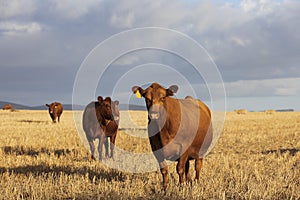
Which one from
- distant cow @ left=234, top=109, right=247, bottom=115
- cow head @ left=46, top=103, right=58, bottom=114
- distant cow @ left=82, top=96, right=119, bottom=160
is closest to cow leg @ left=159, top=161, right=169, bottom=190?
distant cow @ left=82, top=96, right=119, bottom=160

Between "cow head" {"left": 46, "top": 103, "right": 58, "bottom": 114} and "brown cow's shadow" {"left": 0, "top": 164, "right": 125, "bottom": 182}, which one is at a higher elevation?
"cow head" {"left": 46, "top": 103, "right": 58, "bottom": 114}

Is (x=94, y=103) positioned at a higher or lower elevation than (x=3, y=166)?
higher

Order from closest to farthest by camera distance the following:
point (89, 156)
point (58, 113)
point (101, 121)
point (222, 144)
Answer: point (89, 156) < point (101, 121) < point (222, 144) < point (58, 113)

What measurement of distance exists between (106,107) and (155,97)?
20.9ft

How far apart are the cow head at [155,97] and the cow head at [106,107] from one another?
5796 millimetres

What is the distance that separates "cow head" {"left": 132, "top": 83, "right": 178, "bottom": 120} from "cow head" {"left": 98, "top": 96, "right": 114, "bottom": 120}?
5796 millimetres

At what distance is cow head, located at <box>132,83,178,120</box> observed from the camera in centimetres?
691

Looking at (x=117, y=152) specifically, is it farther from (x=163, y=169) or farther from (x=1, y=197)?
(x=1, y=197)

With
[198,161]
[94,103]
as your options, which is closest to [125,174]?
[198,161]

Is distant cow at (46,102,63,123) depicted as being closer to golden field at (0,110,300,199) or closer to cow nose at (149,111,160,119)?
golden field at (0,110,300,199)

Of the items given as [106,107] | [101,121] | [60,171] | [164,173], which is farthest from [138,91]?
[101,121]

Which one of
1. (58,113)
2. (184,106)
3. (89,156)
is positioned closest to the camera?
(184,106)

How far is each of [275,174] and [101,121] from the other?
256 inches

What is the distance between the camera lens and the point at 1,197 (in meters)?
6.43
